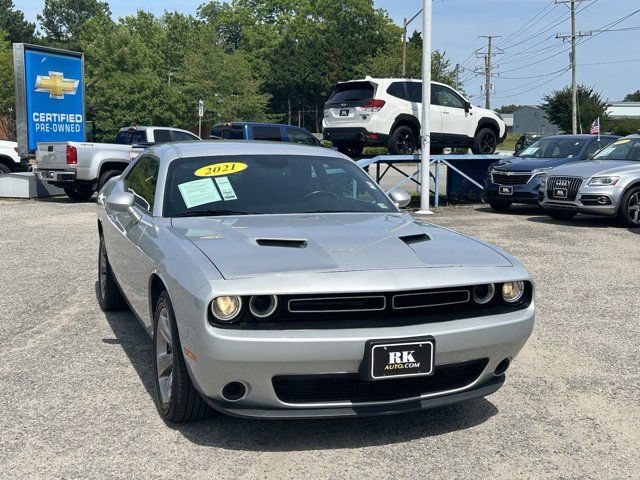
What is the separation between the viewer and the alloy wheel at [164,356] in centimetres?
384

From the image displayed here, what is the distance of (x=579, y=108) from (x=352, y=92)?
5428 cm

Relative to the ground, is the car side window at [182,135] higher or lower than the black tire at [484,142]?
higher

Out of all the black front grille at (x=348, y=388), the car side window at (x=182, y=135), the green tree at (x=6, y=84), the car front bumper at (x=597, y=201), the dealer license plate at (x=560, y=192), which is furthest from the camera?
the green tree at (x=6, y=84)

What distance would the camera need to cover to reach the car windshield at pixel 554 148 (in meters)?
15.7

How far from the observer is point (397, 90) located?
1514 cm

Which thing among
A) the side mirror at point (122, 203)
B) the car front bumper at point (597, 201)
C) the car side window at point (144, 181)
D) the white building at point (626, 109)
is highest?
the white building at point (626, 109)

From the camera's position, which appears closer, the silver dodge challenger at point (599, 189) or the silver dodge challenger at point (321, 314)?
the silver dodge challenger at point (321, 314)

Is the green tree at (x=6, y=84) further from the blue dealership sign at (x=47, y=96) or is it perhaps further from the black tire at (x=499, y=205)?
the black tire at (x=499, y=205)

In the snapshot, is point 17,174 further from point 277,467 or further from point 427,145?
point 277,467

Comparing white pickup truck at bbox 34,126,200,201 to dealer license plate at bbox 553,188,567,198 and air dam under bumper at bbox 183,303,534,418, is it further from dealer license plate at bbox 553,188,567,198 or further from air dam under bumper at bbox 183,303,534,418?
air dam under bumper at bbox 183,303,534,418

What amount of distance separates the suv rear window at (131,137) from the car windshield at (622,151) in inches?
488

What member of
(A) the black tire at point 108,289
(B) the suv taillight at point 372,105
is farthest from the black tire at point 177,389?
(B) the suv taillight at point 372,105

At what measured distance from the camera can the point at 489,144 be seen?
17328 millimetres

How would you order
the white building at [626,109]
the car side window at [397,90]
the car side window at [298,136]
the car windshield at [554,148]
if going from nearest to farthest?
the car side window at [397,90]
the car windshield at [554,148]
the car side window at [298,136]
the white building at [626,109]
